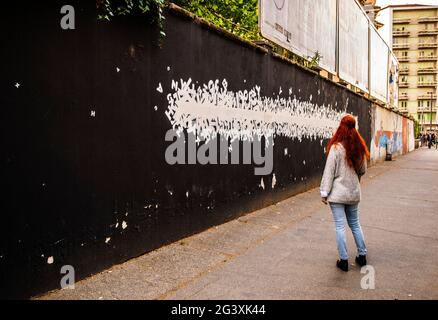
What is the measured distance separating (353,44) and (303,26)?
6.83 meters

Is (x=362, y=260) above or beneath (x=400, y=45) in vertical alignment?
beneath

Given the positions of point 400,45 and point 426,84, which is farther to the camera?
point 400,45

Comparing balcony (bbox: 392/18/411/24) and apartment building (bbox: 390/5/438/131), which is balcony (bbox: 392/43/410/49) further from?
balcony (bbox: 392/18/411/24)

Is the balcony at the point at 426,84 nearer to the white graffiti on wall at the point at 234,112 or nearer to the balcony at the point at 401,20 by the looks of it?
the balcony at the point at 401,20

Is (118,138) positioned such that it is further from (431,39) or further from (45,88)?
(431,39)

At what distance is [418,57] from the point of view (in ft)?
311

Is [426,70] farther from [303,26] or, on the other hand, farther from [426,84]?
[303,26]

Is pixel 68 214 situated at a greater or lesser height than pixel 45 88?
lesser

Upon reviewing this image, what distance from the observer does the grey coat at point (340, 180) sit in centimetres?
448

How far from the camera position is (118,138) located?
4.39 metres

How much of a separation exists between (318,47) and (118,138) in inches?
366

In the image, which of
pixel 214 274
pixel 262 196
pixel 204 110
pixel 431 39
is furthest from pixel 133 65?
pixel 431 39

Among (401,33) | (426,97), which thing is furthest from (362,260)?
(401,33)
